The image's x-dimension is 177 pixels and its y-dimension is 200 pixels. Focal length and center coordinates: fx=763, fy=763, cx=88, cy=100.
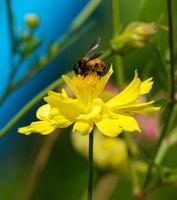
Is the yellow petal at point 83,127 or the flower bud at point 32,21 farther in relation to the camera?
the flower bud at point 32,21

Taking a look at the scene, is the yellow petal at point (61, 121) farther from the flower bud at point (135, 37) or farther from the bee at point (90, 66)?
the flower bud at point (135, 37)

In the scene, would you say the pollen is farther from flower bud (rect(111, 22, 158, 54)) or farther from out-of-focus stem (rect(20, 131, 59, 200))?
out-of-focus stem (rect(20, 131, 59, 200))

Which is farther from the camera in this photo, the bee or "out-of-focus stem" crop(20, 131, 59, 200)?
"out-of-focus stem" crop(20, 131, 59, 200)

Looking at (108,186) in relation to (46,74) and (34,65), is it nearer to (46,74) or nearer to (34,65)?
(34,65)

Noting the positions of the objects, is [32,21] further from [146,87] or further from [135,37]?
[146,87]

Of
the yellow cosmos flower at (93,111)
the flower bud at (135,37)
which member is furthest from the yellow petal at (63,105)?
the flower bud at (135,37)

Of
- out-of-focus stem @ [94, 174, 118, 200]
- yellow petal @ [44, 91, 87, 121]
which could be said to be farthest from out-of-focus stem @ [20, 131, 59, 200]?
yellow petal @ [44, 91, 87, 121]

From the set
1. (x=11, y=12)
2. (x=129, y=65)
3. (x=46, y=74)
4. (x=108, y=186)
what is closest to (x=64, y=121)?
(x=11, y=12)

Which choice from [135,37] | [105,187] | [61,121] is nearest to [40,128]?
[61,121]
